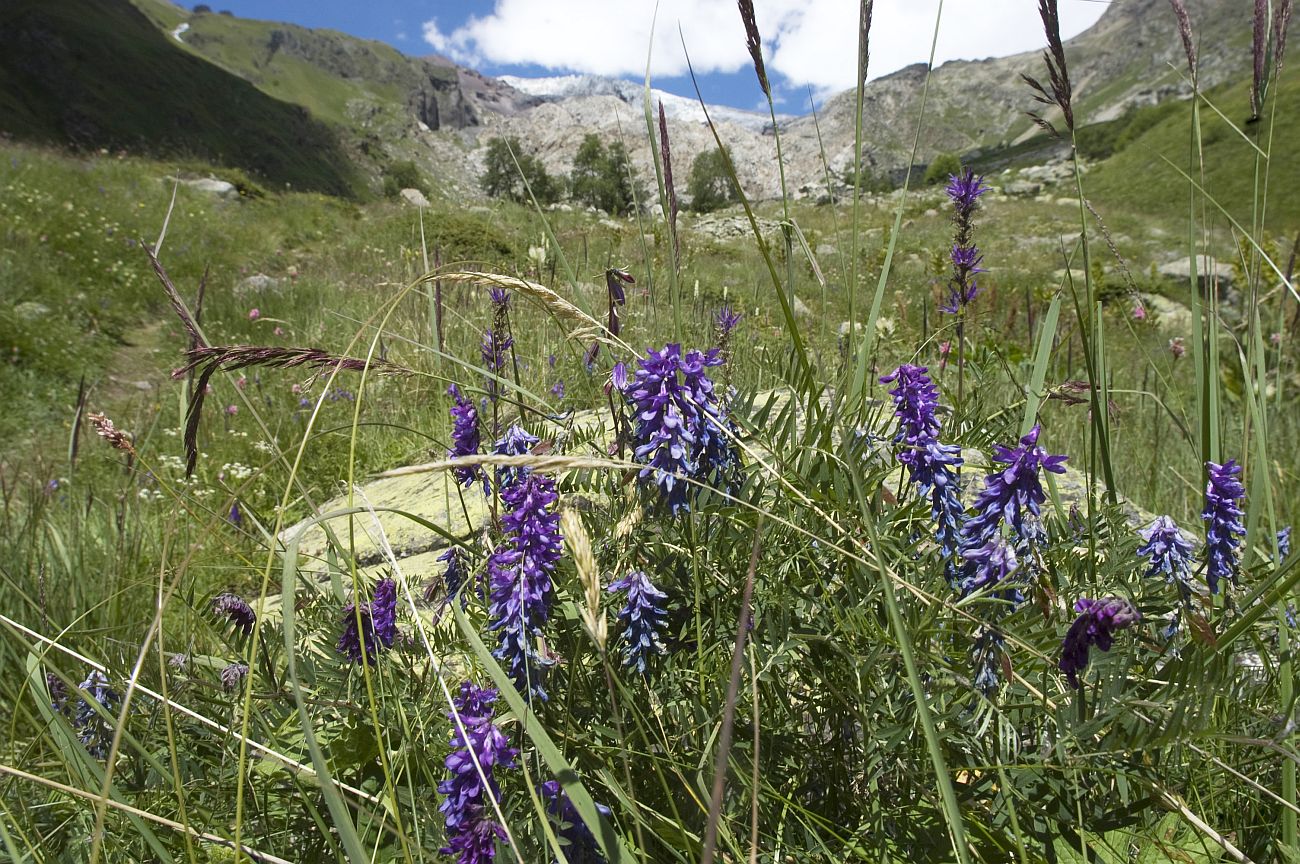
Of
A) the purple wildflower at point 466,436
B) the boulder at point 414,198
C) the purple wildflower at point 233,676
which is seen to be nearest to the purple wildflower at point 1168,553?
the purple wildflower at point 466,436

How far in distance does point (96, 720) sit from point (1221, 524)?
2.27 metres

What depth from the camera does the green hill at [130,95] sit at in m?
58.9

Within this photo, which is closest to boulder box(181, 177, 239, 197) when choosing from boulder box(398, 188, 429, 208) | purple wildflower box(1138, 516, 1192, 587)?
boulder box(398, 188, 429, 208)

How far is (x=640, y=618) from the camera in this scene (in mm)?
1178

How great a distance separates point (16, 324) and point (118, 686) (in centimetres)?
713

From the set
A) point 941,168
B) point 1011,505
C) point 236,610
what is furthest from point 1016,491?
point 941,168

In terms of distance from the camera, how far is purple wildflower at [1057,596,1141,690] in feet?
2.84

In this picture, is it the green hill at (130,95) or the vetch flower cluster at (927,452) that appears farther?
the green hill at (130,95)

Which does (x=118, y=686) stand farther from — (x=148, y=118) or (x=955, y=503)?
(x=148, y=118)

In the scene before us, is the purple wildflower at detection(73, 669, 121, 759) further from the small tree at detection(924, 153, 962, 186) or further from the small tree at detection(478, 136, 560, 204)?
the small tree at detection(924, 153, 962, 186)

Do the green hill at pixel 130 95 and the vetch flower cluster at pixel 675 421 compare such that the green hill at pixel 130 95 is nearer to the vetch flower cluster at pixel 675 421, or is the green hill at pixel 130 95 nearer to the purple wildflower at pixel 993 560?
the vetch flower cluster at pixel 675 421

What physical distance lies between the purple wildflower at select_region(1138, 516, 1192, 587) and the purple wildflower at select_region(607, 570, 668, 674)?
2.81ft

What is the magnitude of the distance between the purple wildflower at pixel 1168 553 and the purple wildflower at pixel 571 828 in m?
1.01

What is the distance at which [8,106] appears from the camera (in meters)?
48.8
